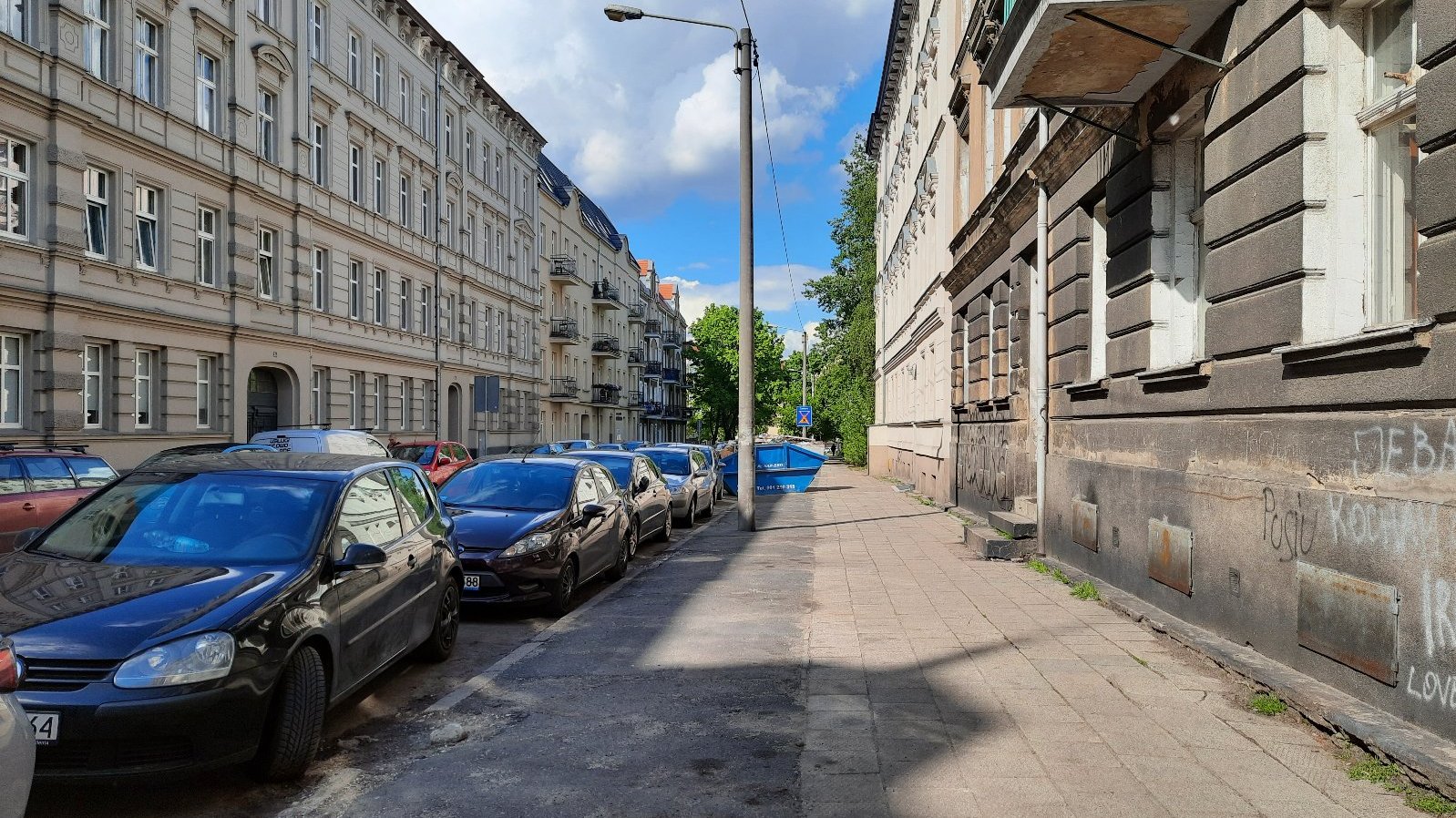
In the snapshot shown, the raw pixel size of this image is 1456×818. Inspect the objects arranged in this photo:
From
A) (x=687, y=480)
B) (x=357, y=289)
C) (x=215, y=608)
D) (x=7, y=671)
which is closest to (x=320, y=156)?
(x=357, y=289)

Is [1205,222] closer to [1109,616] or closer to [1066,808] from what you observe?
[1109,616]

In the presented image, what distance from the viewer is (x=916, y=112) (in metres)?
29.5

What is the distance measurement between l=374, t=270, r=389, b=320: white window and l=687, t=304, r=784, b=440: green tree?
5295cm

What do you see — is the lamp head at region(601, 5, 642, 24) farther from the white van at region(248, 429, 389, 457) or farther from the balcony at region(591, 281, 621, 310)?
the balcony at region(591, 281, 621, 310)

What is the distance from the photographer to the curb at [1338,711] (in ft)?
14.1

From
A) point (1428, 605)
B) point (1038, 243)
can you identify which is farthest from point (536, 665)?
point (1038, 243)

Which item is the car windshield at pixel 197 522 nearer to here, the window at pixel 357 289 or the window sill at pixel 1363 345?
the window sill at pixel 1363 345

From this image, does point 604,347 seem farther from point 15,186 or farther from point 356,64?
point 15,186

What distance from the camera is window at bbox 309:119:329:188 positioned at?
27.5m

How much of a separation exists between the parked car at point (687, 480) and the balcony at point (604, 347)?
1551 inches

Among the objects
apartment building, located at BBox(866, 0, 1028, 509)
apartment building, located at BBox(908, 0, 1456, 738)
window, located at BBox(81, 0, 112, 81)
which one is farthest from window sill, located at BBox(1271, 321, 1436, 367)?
window, located at BBox(81, 0, 112, 81)

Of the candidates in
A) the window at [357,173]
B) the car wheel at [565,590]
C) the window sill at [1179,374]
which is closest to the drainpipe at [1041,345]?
the window sill at [1179,374]

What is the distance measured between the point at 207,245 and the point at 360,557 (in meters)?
20.4

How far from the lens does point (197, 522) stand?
5.45 m
